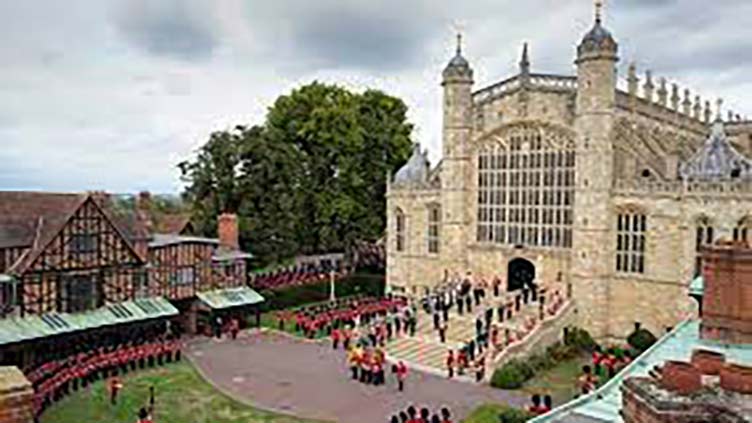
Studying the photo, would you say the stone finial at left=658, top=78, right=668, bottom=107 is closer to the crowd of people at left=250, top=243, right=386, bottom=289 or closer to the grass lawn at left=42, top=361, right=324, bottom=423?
the crowd of people at left=250, top=243, right=386, bottom=289

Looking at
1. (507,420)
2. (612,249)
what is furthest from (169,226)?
(507,420)

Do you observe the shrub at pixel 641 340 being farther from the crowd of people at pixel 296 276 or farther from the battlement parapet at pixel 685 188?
the crowd of people at pixel 296 276

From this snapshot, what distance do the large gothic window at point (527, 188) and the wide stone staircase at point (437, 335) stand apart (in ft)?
10.8

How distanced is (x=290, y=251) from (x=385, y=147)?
30.9ft

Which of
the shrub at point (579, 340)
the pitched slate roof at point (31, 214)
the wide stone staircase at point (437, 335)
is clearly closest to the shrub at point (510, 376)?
the wide stone staircase at point (437, 335)

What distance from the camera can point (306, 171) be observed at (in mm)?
40094

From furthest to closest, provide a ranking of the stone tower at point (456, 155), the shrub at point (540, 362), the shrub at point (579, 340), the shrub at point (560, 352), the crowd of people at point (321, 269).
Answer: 1. the crowd of people at point (321, 269)
2. the stone tower at point (456, 155)
3. the shrub at point (579, 340)
4. the shrub at point (560, 352)
5. the shrub at point (540, 362)

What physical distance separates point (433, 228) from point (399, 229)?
2.43 m

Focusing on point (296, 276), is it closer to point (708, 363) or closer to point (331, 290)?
point (331, 290)

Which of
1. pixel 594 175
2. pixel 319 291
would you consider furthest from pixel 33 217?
pixel 594 175

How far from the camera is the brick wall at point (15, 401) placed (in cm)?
405

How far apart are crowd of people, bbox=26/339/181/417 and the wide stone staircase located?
8.81 metres

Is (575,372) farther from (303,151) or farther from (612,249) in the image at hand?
(303,151)

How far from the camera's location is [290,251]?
3856 centimetres
